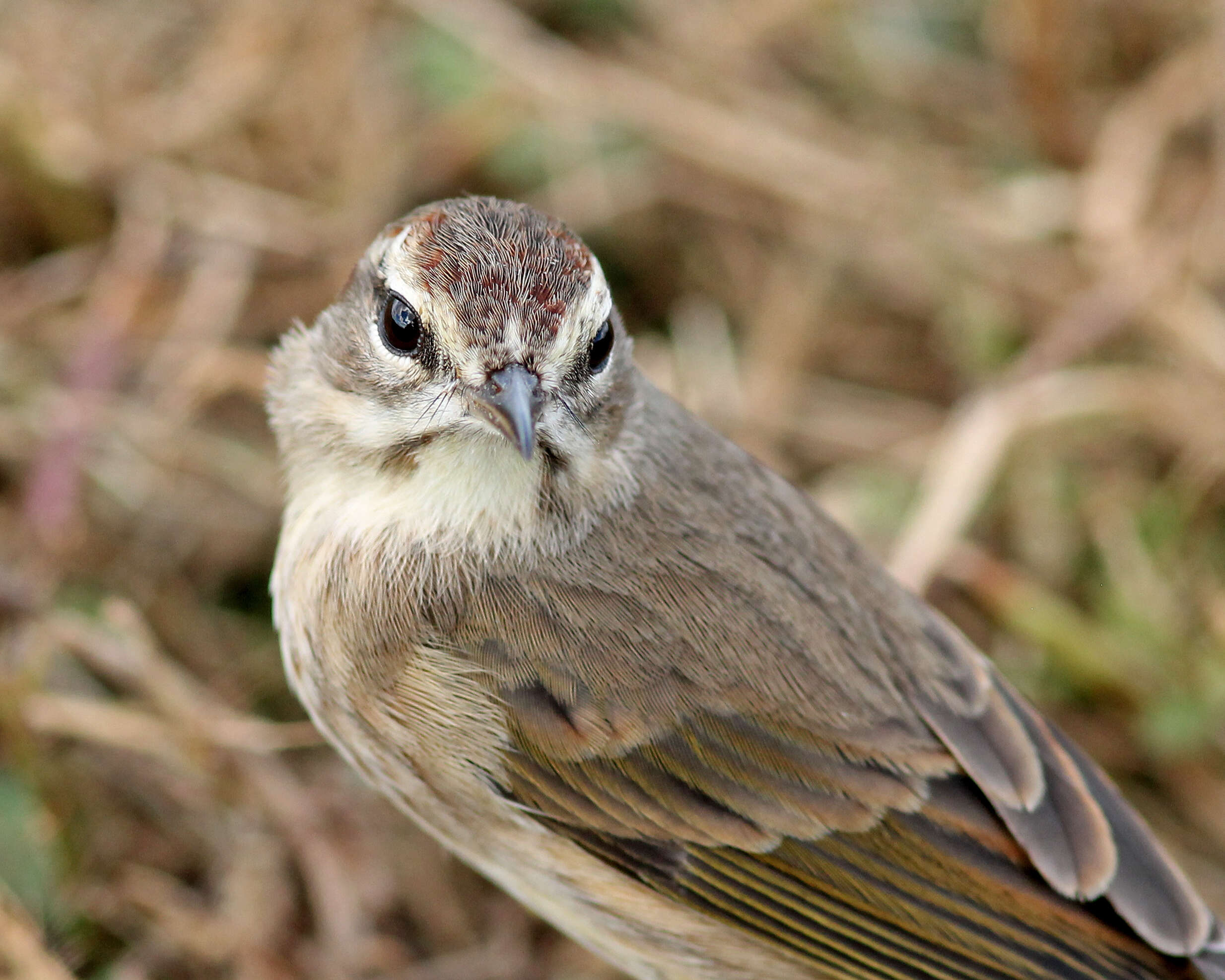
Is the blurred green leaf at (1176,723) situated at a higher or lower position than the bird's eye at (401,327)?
lower

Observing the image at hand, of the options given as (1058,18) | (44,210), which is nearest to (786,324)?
(1058,18)

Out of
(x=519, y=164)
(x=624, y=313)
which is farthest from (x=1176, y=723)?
(x=519, y=164)

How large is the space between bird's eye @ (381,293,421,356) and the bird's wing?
53cm

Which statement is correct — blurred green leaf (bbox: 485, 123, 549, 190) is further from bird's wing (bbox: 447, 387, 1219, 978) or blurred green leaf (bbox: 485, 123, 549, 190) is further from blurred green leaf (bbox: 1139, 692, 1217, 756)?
blurred green leaf (bbox: 1139, 692, 1217, 756)

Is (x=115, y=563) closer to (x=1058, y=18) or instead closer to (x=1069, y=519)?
(x=1069, y=519)

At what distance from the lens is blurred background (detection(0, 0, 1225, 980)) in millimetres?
3676

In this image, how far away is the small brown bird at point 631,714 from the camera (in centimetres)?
304

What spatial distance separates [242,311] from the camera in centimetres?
481

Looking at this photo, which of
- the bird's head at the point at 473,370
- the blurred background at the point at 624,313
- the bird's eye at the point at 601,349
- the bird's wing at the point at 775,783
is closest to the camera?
the bird's head at the point at 473,370

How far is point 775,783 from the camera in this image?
3.12m

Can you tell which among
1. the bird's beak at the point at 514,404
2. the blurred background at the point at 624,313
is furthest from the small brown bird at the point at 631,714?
the blurred background at the point at 624,313

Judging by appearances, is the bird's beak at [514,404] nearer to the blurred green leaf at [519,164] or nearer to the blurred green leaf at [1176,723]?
the blurred green leaf at [1176,723]

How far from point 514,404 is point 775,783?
1.02 m

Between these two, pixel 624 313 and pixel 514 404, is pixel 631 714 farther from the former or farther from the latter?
→ pixel 624 313
